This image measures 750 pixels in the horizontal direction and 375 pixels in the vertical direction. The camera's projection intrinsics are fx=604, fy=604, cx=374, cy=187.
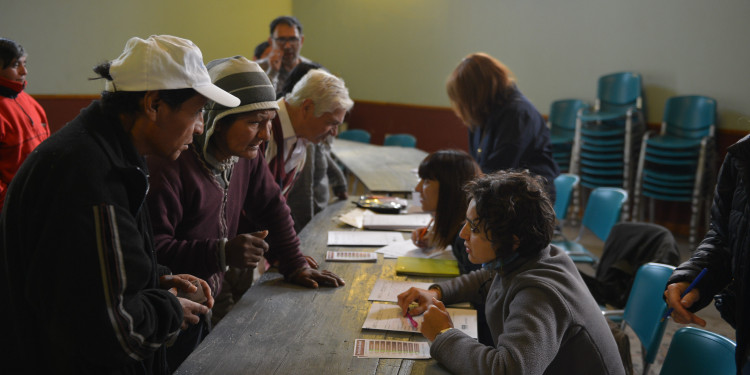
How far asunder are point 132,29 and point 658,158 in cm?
531

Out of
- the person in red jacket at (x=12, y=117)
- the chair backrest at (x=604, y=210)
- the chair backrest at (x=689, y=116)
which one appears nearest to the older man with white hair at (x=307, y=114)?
the person in red jacket at (x=12, y=117)

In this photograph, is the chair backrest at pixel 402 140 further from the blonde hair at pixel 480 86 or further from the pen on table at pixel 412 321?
the pen on table at pixel 412 321

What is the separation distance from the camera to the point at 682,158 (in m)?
5.67

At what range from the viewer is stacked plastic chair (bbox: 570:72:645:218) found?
236 inches

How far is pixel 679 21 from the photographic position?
589 centimetres

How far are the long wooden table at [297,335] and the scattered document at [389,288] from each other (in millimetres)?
32

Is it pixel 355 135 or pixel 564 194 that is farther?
pixel 355 135

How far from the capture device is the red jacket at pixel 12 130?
3.44 m

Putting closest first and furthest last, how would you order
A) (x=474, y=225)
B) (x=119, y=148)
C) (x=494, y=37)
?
(x=119, y=148)
(x=474, y=225)
(x=494, y=37)

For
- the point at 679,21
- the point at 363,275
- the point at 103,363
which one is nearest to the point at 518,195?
the point at 363,275

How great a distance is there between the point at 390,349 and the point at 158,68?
97 cm

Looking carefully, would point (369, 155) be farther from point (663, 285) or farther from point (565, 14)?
point (663, 285)

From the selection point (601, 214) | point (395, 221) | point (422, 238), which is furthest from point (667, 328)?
point (422, 238)

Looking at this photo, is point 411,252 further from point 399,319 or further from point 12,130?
point 12,130
